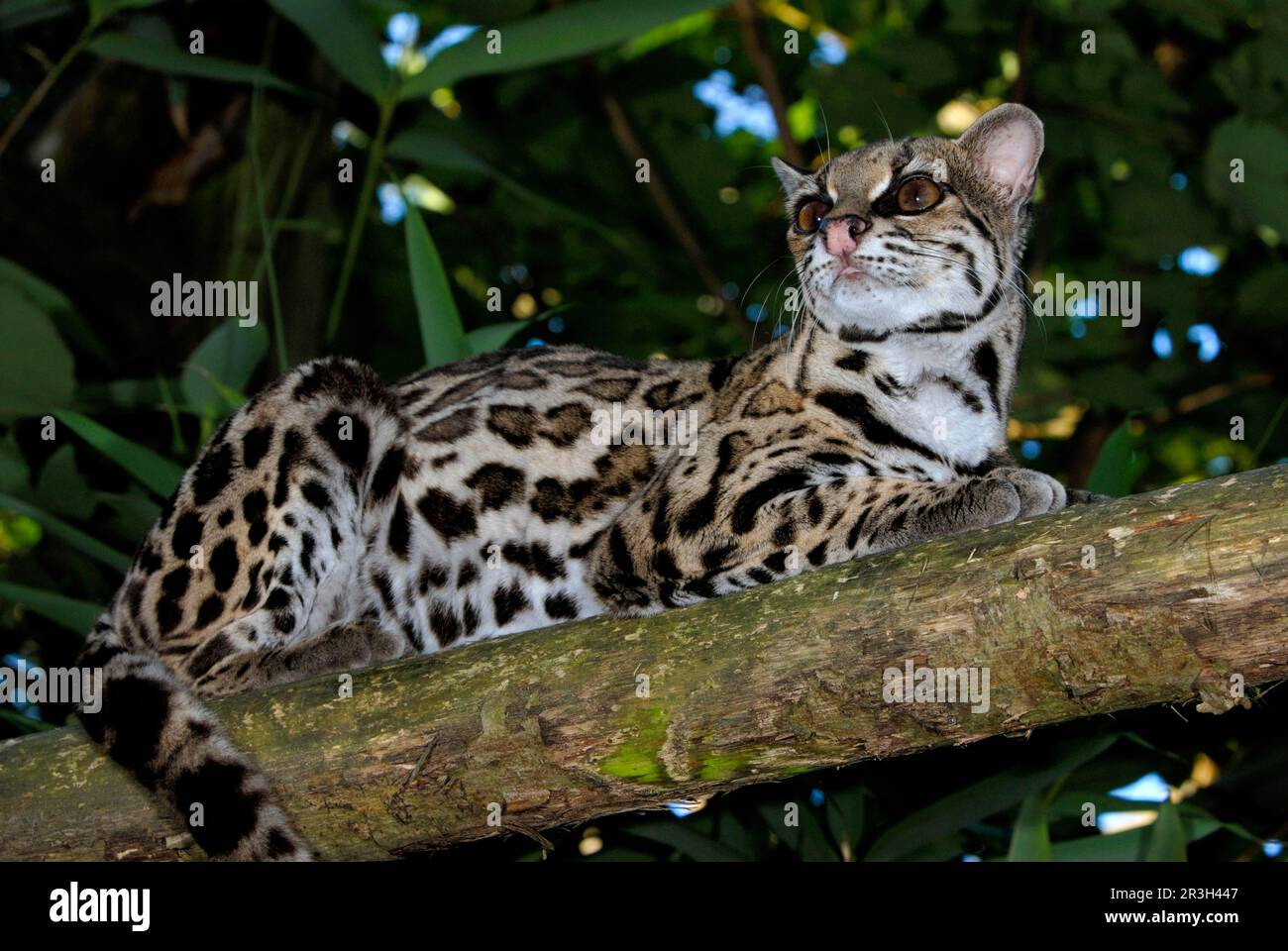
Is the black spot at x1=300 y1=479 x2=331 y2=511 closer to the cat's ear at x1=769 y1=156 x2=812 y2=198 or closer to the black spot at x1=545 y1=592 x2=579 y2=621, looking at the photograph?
the black spot at x1=545 y1=592 x2=579 y2=621

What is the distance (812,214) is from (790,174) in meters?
0.43

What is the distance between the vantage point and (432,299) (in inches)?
210

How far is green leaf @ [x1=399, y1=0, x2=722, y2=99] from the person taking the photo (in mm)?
5164

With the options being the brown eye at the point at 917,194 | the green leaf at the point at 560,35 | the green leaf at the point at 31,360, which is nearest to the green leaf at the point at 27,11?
the green leaf at the point at 31,360

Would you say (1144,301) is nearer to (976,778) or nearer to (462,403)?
(976,778)

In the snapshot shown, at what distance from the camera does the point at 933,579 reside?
3.11 metres

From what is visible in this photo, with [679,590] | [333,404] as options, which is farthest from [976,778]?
[333,404]

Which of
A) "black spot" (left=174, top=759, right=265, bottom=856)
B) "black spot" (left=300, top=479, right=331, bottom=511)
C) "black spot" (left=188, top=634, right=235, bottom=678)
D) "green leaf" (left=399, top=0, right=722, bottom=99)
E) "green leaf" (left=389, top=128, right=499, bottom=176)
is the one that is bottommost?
"black spot" (left=174, top=759, right=265, bottom=856)

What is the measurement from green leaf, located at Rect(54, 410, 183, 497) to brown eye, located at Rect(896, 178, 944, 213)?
2.55 meters

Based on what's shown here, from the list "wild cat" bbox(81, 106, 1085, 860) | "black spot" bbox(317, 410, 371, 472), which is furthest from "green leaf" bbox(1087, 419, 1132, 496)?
"black spot" bbox(317, 410, 371, 472)

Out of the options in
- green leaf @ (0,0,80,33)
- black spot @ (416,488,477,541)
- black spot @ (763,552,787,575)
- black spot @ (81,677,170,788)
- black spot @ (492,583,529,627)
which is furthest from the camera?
green leaf @ (0,0,80,33)

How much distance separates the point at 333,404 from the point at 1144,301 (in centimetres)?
401

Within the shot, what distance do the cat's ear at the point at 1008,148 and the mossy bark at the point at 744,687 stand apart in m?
1.74

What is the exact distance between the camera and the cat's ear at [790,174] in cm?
469
